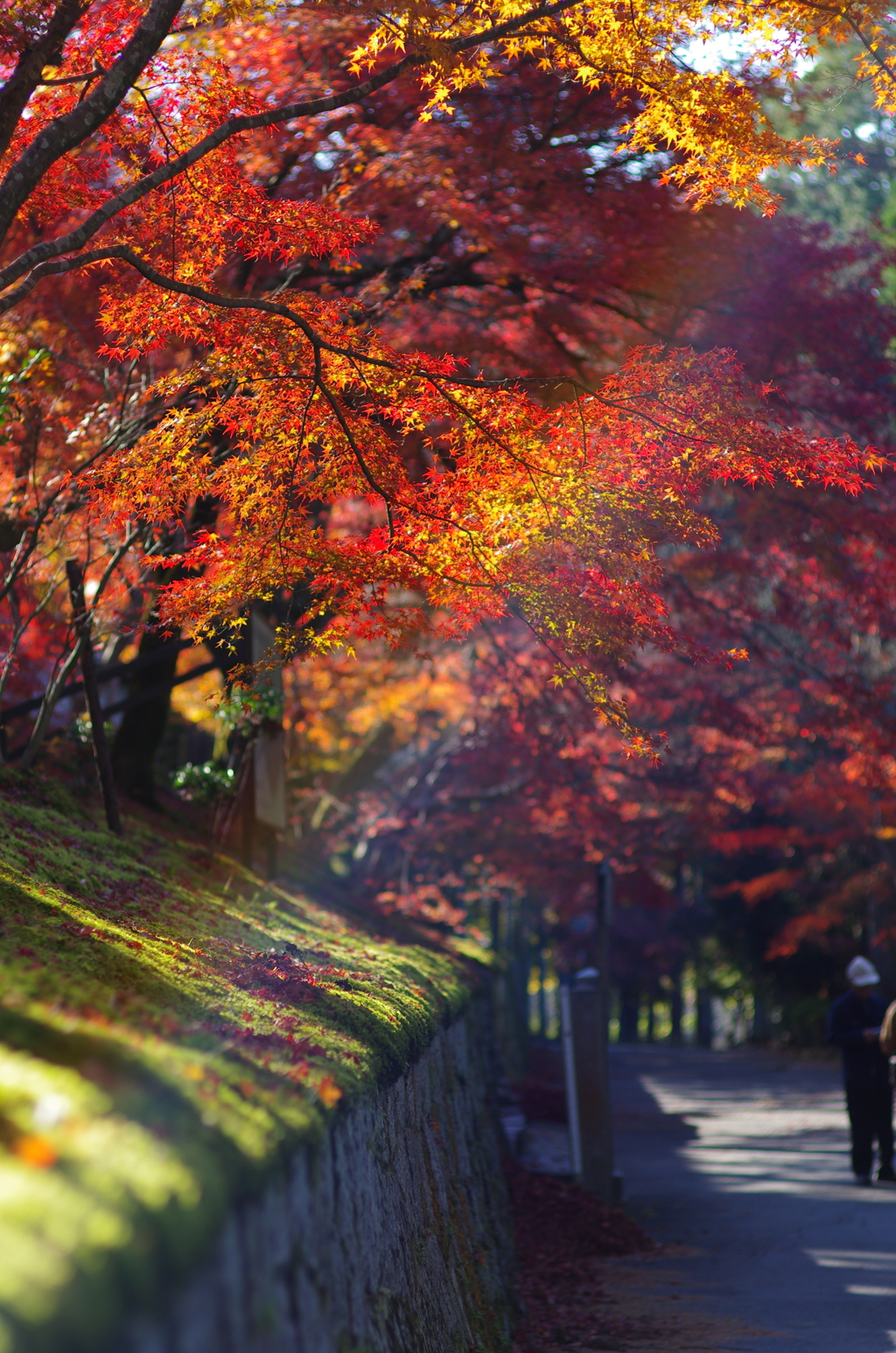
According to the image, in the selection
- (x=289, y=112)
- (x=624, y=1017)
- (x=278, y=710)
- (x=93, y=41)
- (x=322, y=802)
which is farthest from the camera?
(x=624, y=1017)

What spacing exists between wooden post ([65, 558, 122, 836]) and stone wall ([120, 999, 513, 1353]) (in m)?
3.17

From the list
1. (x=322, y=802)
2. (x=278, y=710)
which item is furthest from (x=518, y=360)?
(x=322, y=802)

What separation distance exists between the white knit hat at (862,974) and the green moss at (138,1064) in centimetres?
494

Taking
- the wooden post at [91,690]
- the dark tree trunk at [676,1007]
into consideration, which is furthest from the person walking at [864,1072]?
the dark tree trunk at [676,1007]

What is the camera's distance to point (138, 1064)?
8.21ft

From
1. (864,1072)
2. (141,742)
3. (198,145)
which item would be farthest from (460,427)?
(864,1072)

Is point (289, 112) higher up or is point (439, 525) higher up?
point (289, 112)

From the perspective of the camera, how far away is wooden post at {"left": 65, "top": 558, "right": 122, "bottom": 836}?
8.65 meters

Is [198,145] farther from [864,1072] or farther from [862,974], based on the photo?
[864,1072]

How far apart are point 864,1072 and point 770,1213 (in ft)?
4.76

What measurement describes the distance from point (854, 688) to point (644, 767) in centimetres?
592

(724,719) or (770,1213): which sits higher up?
(724,719)

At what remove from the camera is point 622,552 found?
6824mm

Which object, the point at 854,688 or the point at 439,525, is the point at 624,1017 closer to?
the point at 854,688
